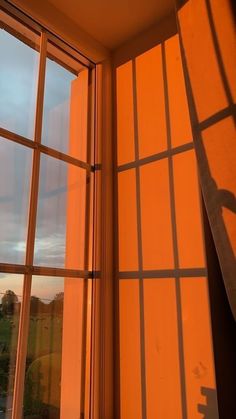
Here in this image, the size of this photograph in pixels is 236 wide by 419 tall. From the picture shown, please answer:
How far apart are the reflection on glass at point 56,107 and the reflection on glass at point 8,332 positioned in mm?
563

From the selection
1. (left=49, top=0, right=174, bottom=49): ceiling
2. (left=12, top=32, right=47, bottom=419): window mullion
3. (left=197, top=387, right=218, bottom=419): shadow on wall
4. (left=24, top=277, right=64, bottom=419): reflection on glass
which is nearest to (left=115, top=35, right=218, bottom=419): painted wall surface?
(left=197, top=387, right=218, bottom=419): shadow on wall

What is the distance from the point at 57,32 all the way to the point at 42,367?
1.34 m

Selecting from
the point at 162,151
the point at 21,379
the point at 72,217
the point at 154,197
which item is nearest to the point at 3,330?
the point at 21,379

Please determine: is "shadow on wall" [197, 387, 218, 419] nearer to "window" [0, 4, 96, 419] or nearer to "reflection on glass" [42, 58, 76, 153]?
"window" [0, 4, 96, 419]

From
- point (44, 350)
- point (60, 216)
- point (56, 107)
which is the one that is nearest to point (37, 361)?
point (44, 350)

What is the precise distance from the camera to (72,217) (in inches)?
55.2

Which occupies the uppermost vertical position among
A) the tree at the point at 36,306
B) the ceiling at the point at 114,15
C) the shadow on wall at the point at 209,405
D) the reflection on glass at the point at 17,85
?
the ceiling at the point at 114,15

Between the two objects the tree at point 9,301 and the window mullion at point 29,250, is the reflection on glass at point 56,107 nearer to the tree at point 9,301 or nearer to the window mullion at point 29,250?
the window mullion at point 29,250

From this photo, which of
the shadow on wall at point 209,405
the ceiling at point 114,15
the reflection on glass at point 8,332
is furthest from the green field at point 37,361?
the ceiling at point 114,15

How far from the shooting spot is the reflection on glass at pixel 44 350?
1.12m

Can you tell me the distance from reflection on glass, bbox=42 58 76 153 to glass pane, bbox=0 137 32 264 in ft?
0.52

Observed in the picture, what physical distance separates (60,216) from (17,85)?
0.53m

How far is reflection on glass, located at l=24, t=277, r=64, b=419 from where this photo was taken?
1.12 m

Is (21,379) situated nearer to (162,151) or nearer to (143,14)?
(162,151)
